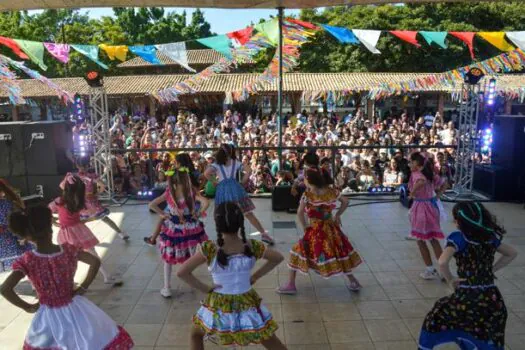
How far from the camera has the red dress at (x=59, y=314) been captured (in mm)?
2918

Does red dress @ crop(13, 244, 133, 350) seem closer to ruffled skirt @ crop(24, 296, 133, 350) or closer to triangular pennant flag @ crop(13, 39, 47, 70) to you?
ruffled skirt @ crop(24, 296, 133, 350)

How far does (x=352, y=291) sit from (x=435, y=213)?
130cm

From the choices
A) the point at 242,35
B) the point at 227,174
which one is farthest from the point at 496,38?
the point at 227,174

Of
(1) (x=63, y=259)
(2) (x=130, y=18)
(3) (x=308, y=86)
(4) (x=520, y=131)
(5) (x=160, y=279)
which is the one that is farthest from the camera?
(2) (x=130, y=18)

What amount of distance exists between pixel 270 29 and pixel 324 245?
6.00 meters

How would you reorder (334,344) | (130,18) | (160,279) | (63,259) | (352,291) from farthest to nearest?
(130,18), (160,279), (352,291), (334,344), (63,259)

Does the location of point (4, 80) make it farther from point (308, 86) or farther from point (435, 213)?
point (308, 86)

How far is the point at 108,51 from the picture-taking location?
10008 millimetres

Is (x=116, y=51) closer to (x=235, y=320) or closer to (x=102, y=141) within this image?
(x=102, y=141)

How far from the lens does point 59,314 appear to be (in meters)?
2.98

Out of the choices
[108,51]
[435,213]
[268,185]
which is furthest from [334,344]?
[108,51]

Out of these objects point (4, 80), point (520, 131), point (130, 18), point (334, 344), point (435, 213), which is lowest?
point (334, 344)

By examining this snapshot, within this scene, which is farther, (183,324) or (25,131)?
(25,131)

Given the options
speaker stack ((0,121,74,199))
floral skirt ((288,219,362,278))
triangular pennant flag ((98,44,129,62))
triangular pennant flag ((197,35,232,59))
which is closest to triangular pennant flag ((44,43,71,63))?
triangular pennant flag ((98,44,129,62))
